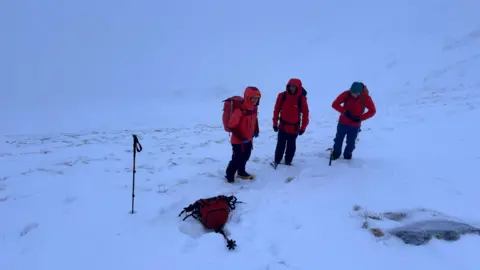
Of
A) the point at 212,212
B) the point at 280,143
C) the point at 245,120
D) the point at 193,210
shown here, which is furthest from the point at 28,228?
the point at 280,143

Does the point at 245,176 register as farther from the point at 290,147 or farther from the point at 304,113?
the point at 304,113

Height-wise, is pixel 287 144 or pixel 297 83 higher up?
pixel 297 83

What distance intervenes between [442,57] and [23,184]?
24.3 m

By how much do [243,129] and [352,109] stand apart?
249 cm

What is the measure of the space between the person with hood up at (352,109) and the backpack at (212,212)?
333 cm

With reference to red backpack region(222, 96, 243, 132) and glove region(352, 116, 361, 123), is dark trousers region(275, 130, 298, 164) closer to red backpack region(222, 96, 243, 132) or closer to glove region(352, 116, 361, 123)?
glove region(352, 116, 361, 123)

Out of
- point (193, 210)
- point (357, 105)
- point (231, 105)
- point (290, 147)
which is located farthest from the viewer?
point (290, 147)

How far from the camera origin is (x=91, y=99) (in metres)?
26.0

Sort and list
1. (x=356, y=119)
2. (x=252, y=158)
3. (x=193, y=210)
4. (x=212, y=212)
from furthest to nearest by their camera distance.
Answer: (x=252, y=158) → (x=356, y=119) → (x=193, y=210) → (x=212, y=212)

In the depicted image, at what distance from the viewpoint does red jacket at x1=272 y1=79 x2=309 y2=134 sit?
704cm

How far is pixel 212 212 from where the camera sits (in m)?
5.06

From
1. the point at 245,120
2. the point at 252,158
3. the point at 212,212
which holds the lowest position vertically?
the point at 212,212

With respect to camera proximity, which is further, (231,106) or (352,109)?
(352,109)

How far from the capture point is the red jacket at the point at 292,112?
704 cm
